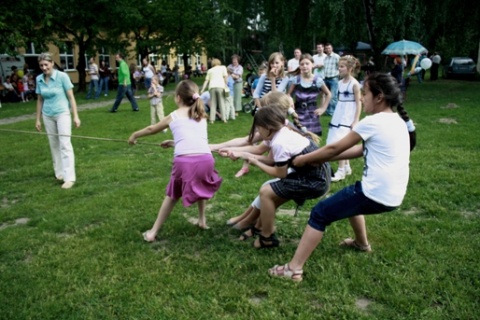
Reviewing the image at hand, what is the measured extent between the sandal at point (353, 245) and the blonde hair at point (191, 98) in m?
1.83

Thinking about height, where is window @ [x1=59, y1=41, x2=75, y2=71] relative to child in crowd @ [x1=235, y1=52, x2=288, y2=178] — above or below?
above

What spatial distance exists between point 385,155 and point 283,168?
0.83 m

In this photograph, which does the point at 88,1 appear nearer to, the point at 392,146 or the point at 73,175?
the point at 73,175

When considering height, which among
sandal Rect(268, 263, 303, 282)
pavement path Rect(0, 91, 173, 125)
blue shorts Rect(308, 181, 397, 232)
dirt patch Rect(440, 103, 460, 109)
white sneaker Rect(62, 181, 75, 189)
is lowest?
sandal Rect(268, 263, 303, 282)

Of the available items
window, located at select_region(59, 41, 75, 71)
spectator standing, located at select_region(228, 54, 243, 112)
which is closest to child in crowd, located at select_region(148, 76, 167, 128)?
spectator standing, located at select_region(228, 54, 243, 112)

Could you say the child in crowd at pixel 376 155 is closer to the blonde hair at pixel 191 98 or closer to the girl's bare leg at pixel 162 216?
the blonde hair at pixel 191 98

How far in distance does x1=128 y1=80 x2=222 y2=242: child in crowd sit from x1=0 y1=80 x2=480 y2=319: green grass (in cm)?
54

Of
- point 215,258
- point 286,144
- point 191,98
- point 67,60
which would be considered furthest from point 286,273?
point 67,60

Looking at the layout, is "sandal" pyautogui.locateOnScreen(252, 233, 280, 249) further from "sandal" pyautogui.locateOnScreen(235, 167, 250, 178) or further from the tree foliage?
the tree foliage

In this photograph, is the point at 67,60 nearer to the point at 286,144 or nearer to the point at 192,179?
the point at 192,179

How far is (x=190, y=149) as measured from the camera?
406cm

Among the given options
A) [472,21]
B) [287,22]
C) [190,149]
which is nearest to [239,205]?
Answer: [190,149]

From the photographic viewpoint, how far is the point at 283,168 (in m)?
3.55

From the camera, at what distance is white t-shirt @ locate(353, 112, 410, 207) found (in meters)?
3.12
